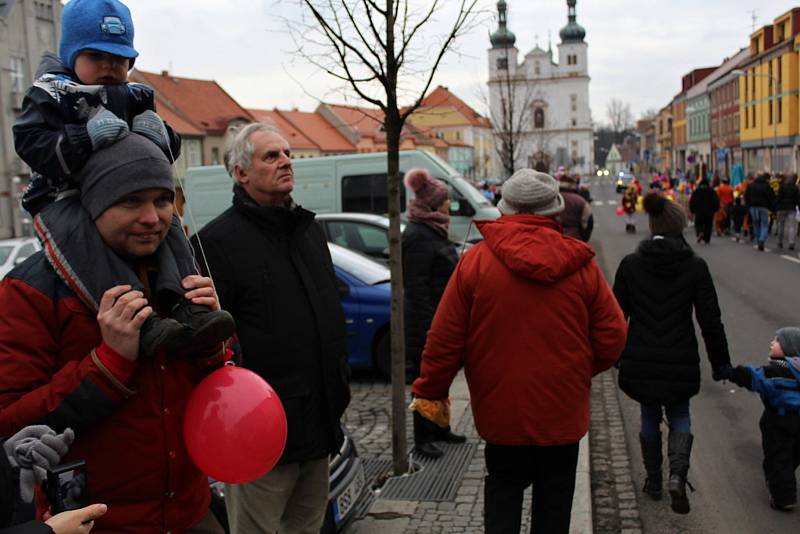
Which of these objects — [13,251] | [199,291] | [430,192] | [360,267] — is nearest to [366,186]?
[13,251]

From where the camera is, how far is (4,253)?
15.3 meters

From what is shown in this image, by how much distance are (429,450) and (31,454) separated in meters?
4.30

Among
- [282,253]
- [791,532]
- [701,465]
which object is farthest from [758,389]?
[282,253]

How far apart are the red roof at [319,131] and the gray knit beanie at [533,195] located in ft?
263

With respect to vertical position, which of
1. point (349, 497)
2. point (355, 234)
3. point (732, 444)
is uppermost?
point (355, 234)

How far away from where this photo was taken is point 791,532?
486 centimetres

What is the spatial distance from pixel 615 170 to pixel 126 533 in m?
120

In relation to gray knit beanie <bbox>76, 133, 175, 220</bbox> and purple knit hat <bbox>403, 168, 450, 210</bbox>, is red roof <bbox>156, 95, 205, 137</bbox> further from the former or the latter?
gray knit beanie <bbox>76, 133, 175, 220</bbox>

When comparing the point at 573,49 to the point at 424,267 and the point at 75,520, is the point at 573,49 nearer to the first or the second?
the point at 424,267

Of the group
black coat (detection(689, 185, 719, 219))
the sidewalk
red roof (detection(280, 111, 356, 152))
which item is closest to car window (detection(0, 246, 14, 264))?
the sidewalk

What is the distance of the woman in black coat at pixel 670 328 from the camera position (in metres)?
5.11

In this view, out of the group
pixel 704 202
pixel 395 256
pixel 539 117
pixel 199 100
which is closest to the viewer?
pixel 395 256

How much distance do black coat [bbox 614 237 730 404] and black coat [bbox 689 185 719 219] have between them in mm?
18283

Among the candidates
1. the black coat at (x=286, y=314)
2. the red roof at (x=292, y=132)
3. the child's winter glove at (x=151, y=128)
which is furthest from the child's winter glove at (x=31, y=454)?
the red roof at (x=292, y=132)
